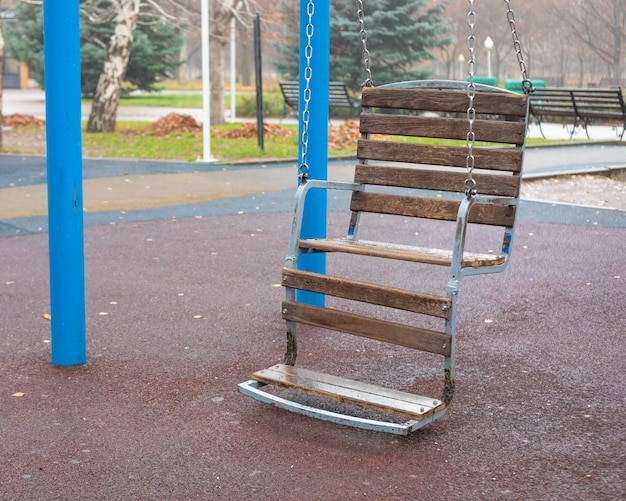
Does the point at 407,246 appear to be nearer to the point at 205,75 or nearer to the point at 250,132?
the point at 205,75

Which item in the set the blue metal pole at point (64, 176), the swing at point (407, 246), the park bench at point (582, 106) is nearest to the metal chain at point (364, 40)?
the swing at point (407, 246)

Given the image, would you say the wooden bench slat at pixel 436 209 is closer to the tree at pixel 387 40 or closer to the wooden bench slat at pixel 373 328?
the wooden bench slat at pixel 373 328

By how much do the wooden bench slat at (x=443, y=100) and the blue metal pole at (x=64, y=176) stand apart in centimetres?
143

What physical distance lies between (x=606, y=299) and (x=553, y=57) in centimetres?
3748

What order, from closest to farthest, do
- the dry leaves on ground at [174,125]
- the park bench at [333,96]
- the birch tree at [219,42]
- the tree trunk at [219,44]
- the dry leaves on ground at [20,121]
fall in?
the dry leaves on ground at [174,125] → the birch tree at [219,42] → the tree trunk at [219,44] → the dry leaves on ground at [20,121] → the park bench at [333,96]

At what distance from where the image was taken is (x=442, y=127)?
15.2 feet

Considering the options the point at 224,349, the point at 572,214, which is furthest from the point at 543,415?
the point at 572,214

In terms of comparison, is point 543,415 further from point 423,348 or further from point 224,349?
point 224,349

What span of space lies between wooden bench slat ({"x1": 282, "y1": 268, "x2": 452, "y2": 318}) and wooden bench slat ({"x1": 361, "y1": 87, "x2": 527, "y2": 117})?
98 cm

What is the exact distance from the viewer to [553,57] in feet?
136

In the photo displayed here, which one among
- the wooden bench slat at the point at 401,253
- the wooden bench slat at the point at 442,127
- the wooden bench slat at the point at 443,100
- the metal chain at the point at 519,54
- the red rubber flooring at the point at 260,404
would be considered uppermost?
the metal chain at the point at 519,54

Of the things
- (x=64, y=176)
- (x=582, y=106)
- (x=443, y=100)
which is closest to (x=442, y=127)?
(x=443, y=100)

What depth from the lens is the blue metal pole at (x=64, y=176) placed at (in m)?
4.39

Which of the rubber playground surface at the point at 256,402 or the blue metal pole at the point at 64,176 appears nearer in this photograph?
the rubber playground surface at the point at 256,402
